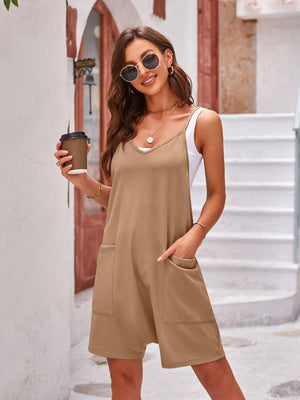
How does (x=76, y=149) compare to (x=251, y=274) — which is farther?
(x=251, y=274)

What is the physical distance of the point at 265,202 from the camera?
5.08 m

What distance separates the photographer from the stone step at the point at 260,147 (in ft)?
17.8

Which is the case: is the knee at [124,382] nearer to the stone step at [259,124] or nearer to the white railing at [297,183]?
the white railing at [297,183]

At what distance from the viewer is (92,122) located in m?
4.65

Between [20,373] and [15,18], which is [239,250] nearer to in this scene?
[20,373]

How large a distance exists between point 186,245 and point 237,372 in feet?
5.92

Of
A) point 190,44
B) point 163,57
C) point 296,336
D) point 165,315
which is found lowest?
point 296,336

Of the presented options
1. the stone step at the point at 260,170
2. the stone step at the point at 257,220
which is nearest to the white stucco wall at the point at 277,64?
the stone step at the point at 260,170

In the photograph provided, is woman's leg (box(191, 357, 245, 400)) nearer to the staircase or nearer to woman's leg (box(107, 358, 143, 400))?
woman's leg (box(107, 358, 143, 400))

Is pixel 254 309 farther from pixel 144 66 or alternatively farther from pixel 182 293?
pixel 144 66

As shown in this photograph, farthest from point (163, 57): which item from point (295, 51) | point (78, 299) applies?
point (295, 51)

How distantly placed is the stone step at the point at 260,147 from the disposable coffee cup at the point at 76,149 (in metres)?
3.92

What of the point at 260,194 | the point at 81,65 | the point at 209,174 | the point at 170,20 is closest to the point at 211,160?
the point at 209,174

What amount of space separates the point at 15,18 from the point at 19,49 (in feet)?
0.38
